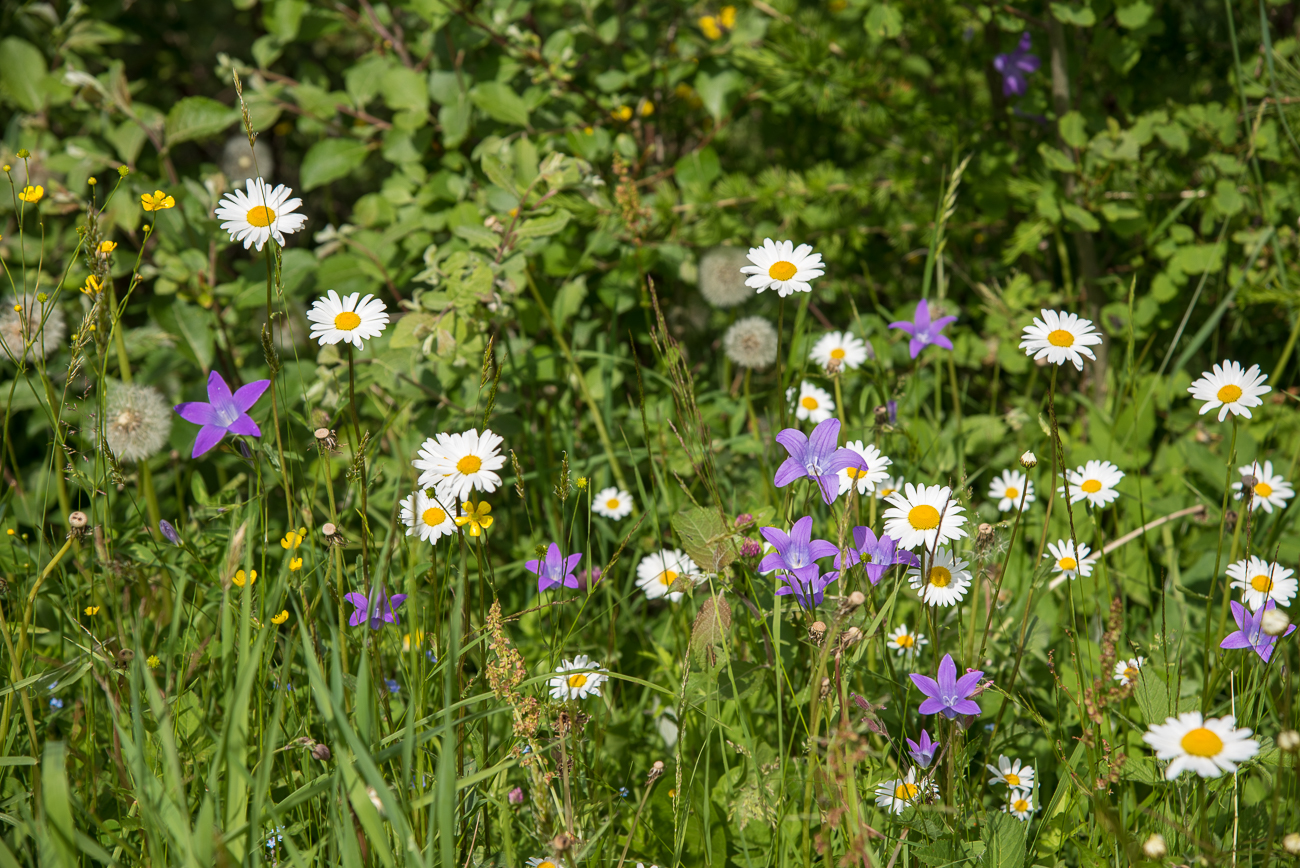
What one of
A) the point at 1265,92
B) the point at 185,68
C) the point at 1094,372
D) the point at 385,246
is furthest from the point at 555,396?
the point at 185,68

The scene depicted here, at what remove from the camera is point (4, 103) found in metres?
3.02

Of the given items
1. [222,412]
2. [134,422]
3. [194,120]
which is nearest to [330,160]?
[194,120]

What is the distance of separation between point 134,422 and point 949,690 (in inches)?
64.0

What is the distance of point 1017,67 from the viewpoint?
238 centimetres

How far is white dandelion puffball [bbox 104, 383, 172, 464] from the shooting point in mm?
1871

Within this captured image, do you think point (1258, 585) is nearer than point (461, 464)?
No

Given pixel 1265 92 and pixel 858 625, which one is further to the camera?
pixel 1265 92

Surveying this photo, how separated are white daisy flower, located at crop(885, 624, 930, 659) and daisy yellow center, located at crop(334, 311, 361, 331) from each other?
0.94m

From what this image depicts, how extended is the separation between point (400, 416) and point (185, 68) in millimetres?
1936

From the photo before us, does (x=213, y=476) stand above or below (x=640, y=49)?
below

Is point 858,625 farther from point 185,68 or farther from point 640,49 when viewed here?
point 185,68

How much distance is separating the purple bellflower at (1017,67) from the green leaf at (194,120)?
1.93 metres

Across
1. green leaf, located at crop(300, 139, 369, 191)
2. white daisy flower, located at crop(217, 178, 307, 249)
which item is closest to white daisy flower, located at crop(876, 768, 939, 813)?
white daisy flower, located at crop(217, 178, 307, 249)

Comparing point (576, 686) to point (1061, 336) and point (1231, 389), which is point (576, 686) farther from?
point (1231, 389)
